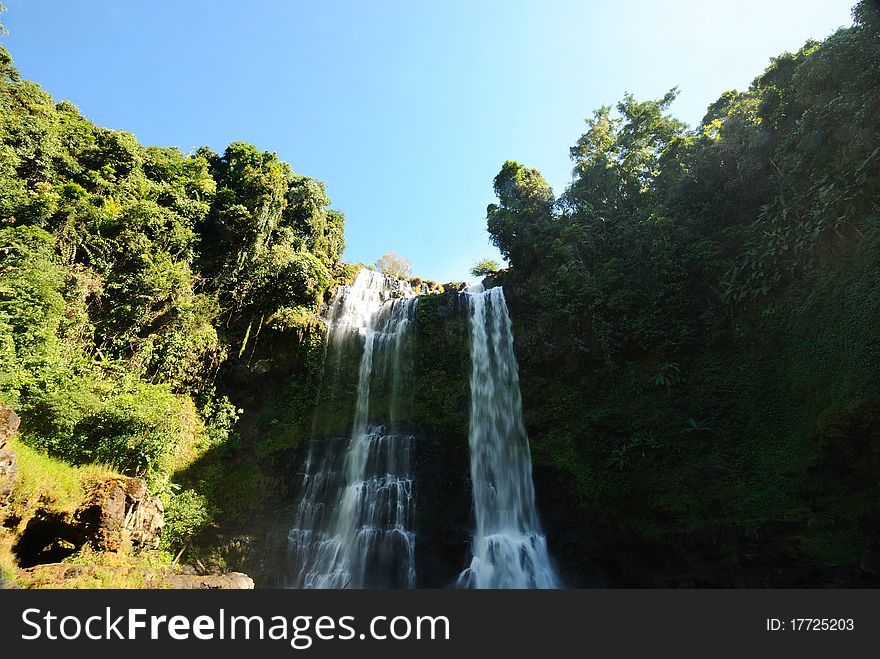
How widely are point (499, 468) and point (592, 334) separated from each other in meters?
6.14

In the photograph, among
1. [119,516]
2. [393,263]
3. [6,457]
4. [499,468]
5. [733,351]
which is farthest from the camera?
[393,263]

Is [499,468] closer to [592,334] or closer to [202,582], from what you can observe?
[592,334]

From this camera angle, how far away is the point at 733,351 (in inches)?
529

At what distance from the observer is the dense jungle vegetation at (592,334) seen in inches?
404

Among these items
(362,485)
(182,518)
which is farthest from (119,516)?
(362,485)

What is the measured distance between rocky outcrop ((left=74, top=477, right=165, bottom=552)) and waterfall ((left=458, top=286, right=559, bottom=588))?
27.2ft

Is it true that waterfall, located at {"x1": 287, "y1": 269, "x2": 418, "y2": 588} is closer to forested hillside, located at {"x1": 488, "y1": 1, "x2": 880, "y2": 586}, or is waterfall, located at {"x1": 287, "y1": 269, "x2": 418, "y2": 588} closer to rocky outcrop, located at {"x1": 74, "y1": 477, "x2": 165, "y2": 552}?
rocky outcrop, located at {"x1": 74, "y1": 477, "x2": 165, "y2": 552}

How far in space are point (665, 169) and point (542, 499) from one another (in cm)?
1566

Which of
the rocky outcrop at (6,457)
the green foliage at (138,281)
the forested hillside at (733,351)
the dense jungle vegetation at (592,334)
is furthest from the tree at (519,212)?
the rocky outcrop at (6,457)

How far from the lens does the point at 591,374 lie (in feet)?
51.3

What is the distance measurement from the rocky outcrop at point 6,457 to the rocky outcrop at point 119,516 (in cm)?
133

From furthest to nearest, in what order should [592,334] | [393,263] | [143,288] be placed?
[393,263], [592,334], [143,288]
